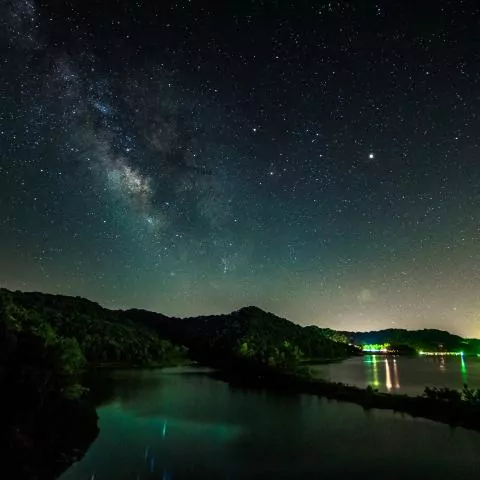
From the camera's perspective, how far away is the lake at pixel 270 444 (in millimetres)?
23719

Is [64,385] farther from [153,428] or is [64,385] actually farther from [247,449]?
[247,449]

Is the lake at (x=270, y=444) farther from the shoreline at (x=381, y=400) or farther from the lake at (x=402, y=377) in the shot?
the lake at (x=402, y=377)

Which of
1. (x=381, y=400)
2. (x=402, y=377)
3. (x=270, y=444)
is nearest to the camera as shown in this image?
(x=270, y=444)

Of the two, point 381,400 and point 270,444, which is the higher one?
point 381,400

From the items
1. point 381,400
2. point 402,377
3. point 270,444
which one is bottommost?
point 270,444

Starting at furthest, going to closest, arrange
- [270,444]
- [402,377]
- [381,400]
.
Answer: [402,377] → [381,400] → [270,444]

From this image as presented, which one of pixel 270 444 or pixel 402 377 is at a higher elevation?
pixel 402 377

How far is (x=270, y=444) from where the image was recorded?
30219mm

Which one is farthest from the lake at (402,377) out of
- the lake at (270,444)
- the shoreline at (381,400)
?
the lake at (270,444)

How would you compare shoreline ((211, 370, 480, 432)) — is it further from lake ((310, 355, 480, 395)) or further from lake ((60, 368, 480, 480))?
lake ((310, 355, 480, 395))

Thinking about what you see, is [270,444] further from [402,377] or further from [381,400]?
[402,377]

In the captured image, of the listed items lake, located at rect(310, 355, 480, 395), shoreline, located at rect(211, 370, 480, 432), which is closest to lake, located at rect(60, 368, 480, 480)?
shoreline, located at rect(211, 370, 480, 432)

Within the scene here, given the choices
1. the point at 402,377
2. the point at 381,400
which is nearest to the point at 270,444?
the point at 381,400

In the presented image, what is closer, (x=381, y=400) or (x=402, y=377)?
(x=381, y=400)
